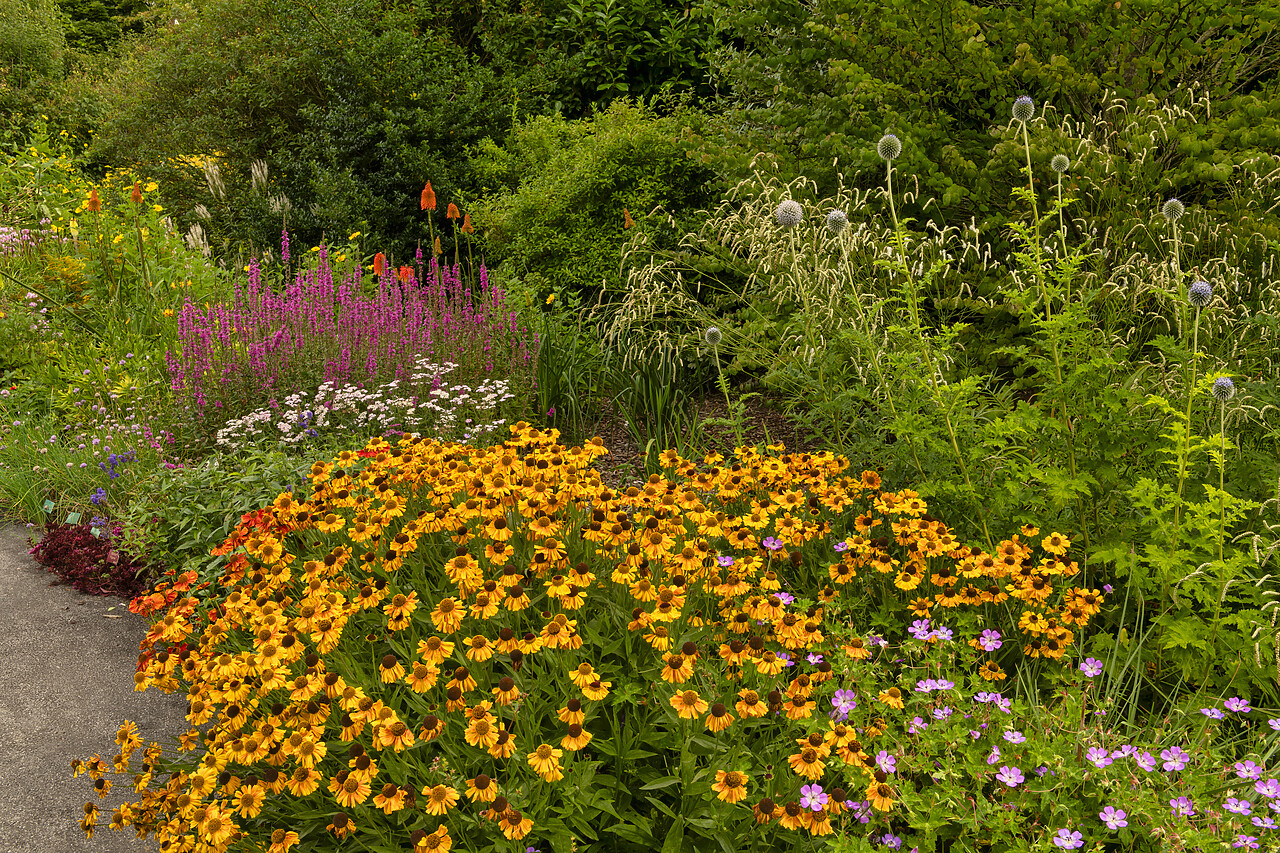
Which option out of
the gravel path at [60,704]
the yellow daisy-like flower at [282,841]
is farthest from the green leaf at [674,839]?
the gravel path at [60,704]

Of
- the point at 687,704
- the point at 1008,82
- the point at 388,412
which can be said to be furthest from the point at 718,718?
the point at 1008,82

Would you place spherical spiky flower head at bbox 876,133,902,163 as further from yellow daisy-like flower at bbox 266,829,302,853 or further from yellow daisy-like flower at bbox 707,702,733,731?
yellow daisy-like flower at bbox 266,829,302,853

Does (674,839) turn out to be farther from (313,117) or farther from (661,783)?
(313,117)

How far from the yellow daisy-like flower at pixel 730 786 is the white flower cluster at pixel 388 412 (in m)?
2.92

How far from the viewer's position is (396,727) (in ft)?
5.91

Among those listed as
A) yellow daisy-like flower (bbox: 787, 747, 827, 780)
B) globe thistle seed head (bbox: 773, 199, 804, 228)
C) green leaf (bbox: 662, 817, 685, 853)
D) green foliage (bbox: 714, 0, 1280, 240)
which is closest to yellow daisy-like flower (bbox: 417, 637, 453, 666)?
green leaf (bbox: 662, 817, 685, 853)

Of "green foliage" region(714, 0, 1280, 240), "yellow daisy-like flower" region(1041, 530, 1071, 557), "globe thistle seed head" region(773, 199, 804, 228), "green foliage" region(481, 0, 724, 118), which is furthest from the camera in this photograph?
"green foliage" region(481, 0, 724, 118)

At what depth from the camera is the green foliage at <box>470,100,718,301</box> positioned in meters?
6.97

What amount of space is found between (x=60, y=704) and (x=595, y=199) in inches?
206

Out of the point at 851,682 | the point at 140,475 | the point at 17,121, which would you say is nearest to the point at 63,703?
the point at 140,475

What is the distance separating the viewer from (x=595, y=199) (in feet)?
23.4

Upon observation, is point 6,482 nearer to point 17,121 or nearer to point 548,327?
point 548,327

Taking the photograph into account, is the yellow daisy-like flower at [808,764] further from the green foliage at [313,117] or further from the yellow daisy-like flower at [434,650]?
the green foliage at [313,117]

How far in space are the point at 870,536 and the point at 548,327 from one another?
11.2ft
